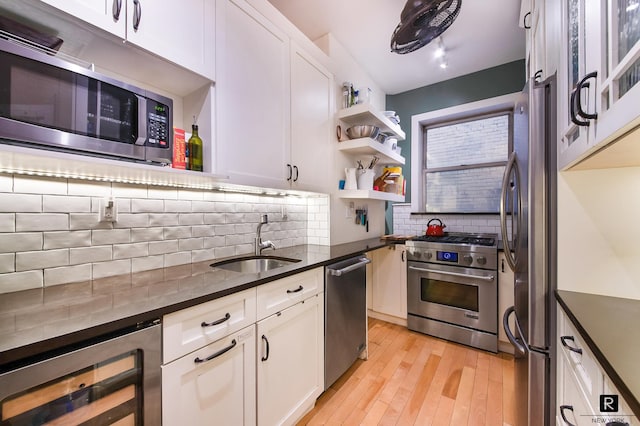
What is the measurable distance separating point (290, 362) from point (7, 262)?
1.29m

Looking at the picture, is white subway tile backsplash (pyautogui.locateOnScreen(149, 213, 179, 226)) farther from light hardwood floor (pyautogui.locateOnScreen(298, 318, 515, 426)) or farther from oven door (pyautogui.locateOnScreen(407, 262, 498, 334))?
oven door (pyautogui.locateOnScreen(407, 262, 498, 334))

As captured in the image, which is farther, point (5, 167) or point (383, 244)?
point (383, 244)

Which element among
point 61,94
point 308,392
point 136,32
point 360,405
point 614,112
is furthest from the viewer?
point 360,405

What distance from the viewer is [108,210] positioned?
4.02 feet

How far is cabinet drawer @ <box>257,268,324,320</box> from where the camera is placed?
1.25m

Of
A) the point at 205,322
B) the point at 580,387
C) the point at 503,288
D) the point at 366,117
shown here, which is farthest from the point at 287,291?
the point at 503,288

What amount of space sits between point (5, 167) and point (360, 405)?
84.7 inches

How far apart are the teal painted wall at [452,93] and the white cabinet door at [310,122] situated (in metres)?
1.58

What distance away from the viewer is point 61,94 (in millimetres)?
865

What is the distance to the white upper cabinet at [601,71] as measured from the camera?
0.57 m

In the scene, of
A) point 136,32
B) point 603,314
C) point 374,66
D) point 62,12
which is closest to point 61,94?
point 62,12

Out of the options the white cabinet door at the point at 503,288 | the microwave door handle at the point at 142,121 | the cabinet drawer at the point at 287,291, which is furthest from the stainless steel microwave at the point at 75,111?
the white cabinet door at the point at 503,288

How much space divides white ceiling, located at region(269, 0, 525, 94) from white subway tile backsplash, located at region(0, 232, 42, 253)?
216cm

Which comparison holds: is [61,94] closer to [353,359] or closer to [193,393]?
[193,393]
